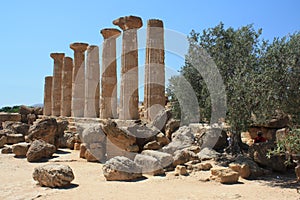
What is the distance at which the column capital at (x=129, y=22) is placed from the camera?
56.9ft

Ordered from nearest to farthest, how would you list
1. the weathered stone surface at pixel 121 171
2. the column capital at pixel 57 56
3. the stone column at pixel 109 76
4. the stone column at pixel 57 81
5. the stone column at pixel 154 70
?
the weathered stone surface at pixel 121 171 < the stone column at pixel 154 70 < the stone column at pixel 109 76 < the column capital at pixel 57 56 < the stone column at pixel 57 81

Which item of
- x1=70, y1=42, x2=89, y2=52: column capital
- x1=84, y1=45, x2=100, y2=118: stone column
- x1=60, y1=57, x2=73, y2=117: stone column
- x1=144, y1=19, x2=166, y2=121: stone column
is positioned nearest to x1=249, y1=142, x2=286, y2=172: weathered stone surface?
x1=144, y1=19, x2=166, y2=121: stone column

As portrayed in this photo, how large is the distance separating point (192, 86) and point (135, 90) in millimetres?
5992

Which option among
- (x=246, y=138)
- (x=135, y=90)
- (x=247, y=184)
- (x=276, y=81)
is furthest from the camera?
(x=135, y=90)

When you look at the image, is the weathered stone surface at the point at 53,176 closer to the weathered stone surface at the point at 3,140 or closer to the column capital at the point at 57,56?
the weathered stone surface at the point at 3,140

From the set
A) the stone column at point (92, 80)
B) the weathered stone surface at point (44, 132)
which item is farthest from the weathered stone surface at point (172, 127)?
the stone column at point (92, 80)

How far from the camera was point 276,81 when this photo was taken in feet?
31.3

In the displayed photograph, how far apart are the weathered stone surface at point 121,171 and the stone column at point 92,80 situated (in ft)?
43.8

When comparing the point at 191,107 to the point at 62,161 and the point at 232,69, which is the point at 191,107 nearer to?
the point at 232,69

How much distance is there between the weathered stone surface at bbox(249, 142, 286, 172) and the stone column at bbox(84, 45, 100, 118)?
14.4 meters

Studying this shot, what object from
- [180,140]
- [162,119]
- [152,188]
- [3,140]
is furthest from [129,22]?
[152,188]

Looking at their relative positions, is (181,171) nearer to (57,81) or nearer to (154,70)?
(154,70)

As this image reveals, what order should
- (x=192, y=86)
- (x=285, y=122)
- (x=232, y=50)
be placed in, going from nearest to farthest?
(x=232, y=50)
(x=192, y=86)
(x=285, y=122)

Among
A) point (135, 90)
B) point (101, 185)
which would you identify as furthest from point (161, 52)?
point (101, 185)
